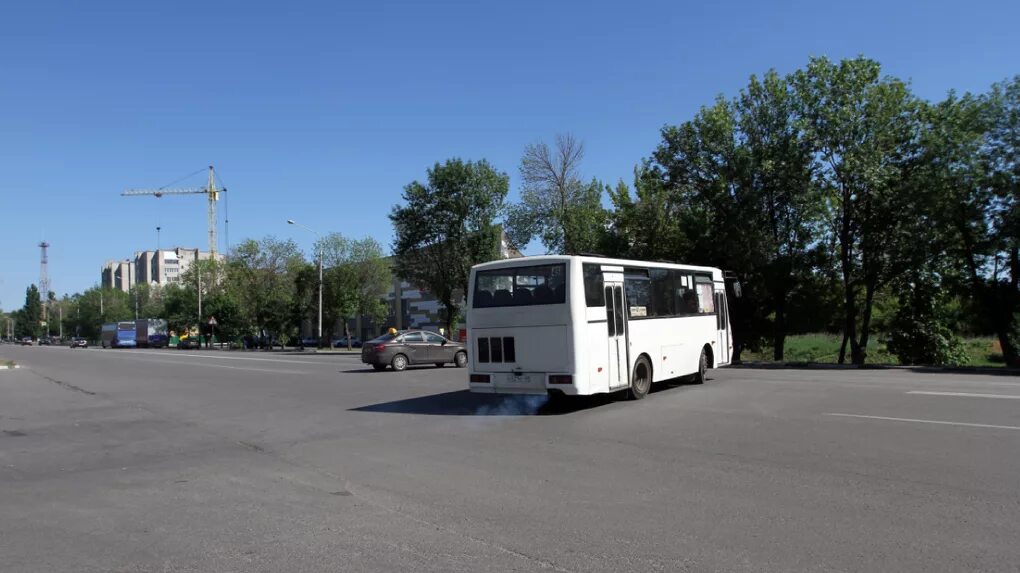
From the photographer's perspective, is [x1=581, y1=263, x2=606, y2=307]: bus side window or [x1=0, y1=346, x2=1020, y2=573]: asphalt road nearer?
[x1=0, y1=346, x2=1020, y2=573]: asphalt road

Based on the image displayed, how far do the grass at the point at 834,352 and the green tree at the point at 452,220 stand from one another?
17801mm

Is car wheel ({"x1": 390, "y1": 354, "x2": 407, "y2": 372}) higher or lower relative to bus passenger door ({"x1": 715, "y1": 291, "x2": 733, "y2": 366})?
lower

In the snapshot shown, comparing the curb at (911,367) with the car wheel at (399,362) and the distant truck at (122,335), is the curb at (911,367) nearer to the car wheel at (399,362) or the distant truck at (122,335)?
the car wheel at (399,362)

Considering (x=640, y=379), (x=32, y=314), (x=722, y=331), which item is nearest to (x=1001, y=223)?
(x=722, y=331)

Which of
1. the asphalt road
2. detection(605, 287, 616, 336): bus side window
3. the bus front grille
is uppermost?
detection(605, 287, 616, 336): bus side window

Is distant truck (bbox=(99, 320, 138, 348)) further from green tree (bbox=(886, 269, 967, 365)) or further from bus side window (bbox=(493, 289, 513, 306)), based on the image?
bus side window (bbox=(493, 289, 513, 306))

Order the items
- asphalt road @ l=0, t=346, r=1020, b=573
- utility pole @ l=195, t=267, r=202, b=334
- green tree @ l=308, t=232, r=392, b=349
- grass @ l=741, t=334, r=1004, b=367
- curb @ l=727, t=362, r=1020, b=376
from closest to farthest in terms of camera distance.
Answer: asphalt road @ l=0, t=346, r=1020, b=573 < curb @ l=727, t=362, r=1020, b=376 < grass @ l=741, t=334, r=1004, b=367 < green tree @ l=308, t=232, r=392, b=349 < utility pole @ l=195, t=267, r=202, b=334

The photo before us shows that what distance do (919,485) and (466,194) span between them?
38.5 m

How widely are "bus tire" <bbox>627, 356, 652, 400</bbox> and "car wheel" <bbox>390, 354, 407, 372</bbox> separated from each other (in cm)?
1387

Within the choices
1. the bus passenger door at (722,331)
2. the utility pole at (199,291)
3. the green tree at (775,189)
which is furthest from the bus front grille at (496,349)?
the utility pole at (199,291)

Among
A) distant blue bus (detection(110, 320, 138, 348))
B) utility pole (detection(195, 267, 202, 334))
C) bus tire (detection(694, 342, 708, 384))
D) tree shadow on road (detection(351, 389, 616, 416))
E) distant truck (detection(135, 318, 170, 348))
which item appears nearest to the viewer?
tree shadow on road (detection(351, 389, 616, 416))

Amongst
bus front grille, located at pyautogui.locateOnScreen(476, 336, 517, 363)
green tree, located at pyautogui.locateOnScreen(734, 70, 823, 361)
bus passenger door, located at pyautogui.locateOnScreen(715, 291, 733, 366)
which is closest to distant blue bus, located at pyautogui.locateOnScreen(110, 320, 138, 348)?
green tree, located at pyautogui.locateOnScreen(734, 70, 823, 361)

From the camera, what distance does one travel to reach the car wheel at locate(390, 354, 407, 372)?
26.6 meters

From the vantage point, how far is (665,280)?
15.7 metres
